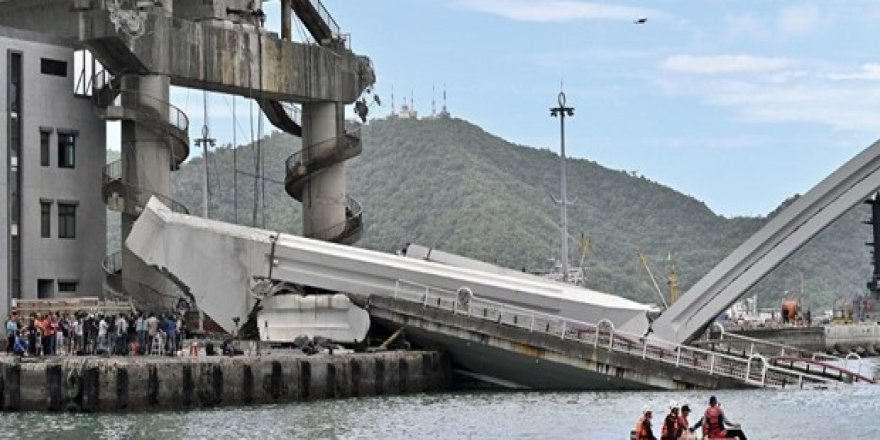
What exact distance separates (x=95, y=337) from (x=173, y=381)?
6808mm

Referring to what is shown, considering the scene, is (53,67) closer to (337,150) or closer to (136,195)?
(136,195)

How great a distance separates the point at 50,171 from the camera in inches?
3004

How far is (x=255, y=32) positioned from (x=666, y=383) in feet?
→ 96.3

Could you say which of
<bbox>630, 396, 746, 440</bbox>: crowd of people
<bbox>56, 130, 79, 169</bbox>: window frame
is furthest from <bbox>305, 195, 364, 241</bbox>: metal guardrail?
<bbox>630, 396, 746, 440</bbox>: crowd of people

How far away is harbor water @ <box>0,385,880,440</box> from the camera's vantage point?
161 ft

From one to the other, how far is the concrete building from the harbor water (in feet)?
67.9

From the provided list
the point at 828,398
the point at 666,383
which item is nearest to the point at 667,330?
the point at 666,383

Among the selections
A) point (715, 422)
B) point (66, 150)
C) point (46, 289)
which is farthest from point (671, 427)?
point (66, 150)

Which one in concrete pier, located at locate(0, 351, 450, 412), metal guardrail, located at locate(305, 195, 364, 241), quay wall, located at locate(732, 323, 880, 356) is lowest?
quay wall, located at locate(732, 323, 880, 356)

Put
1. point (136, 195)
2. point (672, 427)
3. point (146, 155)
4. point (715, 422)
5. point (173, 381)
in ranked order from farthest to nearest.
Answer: point (146, 155)
point (136, 195)
point (173, 381)
point (715, 422)
point (672, 427)

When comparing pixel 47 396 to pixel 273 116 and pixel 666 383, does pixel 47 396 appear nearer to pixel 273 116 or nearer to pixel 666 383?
pixel 666 383

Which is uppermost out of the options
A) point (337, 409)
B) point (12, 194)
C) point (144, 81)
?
point (144, 81)

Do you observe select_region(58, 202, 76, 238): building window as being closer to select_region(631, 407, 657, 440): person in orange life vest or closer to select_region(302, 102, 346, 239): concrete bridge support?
select_region(302, 102, 346, 239): concrete bridge support

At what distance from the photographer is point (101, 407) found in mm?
55031
